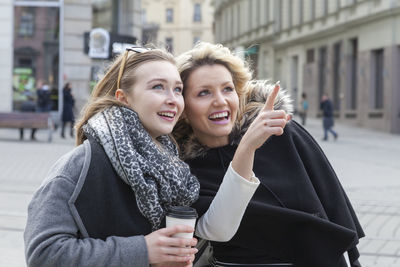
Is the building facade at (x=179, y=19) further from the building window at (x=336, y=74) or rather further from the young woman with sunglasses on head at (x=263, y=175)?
the young woman with sunglasses on head at (x=263, y=175)

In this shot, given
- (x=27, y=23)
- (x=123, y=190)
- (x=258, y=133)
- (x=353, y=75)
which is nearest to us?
(x=123, y=190)

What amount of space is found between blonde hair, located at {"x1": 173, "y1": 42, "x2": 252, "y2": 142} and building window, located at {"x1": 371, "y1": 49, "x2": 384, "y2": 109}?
2623 centimetres

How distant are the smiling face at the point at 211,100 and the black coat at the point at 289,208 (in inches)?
5.0

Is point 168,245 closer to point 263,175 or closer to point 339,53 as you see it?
point 263,175

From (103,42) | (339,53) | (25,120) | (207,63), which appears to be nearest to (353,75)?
(339,53)

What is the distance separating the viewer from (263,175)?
2.88m

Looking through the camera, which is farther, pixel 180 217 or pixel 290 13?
pixel 290 13

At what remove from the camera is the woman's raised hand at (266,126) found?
2406mm

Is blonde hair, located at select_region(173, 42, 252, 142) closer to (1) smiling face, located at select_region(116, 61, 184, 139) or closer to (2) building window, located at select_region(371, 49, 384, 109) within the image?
(1) smiling face, located at select_region(116, 61, 184, 139)

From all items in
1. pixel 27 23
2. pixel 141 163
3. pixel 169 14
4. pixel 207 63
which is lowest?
pixel 141 163

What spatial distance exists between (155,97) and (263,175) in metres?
0.68

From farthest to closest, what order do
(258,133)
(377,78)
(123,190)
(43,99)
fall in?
(377,78)
(43,99)
(258,133)
(123,190)

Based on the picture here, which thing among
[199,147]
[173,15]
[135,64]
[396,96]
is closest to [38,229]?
[135,64]

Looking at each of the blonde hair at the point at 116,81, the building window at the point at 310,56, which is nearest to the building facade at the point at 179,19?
the building window at the point at 310,56
